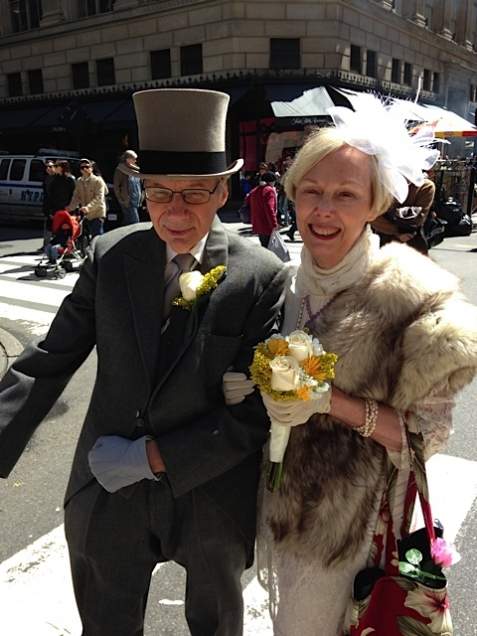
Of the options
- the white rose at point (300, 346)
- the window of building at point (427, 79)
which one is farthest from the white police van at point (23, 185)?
the window of building at point (427, 79)

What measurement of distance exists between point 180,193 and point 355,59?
2370cm

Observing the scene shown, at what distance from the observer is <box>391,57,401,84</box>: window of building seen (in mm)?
25219

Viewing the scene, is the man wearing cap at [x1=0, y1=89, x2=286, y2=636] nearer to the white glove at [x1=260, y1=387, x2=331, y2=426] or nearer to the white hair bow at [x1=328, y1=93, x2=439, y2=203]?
the white glove at [x1=260, y1=387, x2=331, y2=426]

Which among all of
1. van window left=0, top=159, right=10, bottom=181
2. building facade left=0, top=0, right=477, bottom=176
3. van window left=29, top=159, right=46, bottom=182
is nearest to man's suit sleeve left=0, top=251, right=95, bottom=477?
van window left=29, top=159, right=46, bottom=182

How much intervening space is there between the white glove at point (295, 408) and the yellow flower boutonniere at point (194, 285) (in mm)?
372

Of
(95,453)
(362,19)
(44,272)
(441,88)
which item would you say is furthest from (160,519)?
(441,88)

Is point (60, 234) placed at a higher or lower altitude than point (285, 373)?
lower

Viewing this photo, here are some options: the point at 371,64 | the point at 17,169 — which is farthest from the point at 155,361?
the point at 371,64

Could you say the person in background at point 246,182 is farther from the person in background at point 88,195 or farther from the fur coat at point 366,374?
the fur coat at point 366,374

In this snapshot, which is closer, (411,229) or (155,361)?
(155,361)

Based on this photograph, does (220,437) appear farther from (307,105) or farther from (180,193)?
(307,105)

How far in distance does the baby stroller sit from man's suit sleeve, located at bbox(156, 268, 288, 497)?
27.8 ft

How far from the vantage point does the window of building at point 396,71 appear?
82.7 ft

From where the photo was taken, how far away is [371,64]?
23562mm
